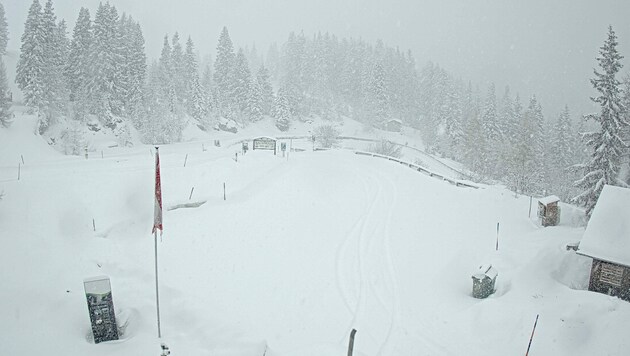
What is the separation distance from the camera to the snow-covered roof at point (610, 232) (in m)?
15.9

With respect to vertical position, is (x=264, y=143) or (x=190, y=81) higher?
(x=190, y=81)

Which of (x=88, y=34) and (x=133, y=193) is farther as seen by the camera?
(x=88, y=34)

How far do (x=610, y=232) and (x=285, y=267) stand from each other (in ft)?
46.1

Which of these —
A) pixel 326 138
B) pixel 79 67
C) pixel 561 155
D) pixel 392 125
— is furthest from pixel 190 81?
pixel 561 155

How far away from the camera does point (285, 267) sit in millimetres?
17719

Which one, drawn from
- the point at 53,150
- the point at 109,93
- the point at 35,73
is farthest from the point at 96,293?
the point at 109,93

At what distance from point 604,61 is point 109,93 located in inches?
2048

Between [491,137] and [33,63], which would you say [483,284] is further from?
[491,137]

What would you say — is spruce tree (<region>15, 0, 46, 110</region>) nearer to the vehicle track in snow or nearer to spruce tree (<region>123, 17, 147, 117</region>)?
spruce tree (<region>123, 17, 147, 117</region>)

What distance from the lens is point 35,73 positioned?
42.5m

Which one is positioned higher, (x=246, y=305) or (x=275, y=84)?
(x=275, y=84)

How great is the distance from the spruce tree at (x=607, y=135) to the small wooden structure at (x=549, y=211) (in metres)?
3.91

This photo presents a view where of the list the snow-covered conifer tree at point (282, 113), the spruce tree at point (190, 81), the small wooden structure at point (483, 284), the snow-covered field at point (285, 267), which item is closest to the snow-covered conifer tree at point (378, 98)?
the snow-covered conifer tree at point (282, 113)

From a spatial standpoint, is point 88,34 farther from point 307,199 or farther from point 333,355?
point 333,355
